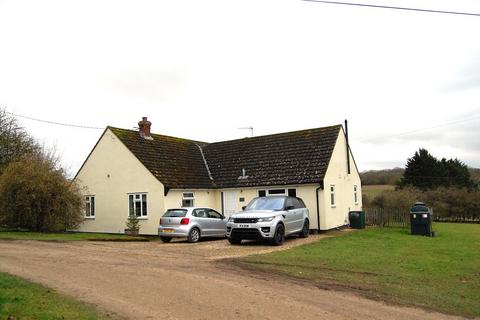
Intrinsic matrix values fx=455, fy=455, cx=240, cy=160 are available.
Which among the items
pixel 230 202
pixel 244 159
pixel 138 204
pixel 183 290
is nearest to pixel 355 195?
pixel 244 159

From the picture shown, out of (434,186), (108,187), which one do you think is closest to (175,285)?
(108,187)

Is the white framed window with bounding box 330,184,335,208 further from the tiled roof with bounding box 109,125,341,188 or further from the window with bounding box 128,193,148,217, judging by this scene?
the window with bounding box 128,193,148,217

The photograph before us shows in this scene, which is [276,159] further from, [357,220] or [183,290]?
[183,290]

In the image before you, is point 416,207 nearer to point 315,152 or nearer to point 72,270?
point 315,152

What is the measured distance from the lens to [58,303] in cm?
758

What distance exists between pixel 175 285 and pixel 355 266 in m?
6.06

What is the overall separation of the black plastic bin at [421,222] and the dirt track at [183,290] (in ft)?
46.0

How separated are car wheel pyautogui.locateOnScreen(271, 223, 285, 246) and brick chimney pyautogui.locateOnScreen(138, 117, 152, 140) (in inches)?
511

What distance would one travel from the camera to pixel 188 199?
86.0ft

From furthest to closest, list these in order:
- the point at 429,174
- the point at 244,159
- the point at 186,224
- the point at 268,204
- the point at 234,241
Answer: the point at 429,174
the point at 244,159
the point at 186,224
the point at 268,204
the point at 234,241

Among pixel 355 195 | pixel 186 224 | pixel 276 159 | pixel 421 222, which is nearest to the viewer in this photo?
pixel 186 224

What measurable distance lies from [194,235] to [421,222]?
12005mm

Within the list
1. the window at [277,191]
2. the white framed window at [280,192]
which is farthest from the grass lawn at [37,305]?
the window at [277,191]

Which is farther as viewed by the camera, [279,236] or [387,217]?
[387,217]
